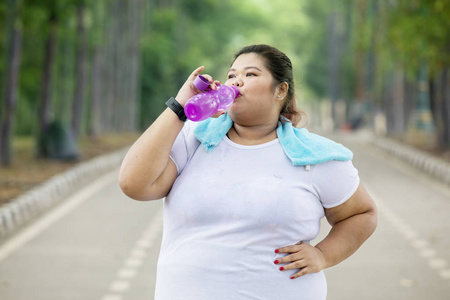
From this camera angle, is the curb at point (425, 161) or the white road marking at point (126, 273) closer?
the white road marking at point (126, 273)

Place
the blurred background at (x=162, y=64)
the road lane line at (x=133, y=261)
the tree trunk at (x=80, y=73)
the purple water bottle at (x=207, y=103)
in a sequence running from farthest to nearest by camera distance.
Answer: the tree trunk at (x=80, y=73), the blurred background at (x=162, y=64), the road lane line at (x=133, y=261), the purple water bottle at (x=207, y=103)

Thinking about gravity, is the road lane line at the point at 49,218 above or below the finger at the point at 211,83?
below

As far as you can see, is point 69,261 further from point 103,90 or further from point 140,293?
point 103,90

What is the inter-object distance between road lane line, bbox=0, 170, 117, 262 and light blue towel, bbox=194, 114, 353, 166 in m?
7.90

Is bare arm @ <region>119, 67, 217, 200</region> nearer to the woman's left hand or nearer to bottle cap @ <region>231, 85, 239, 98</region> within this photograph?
bottle cap @ <region>231, 85, 239, 98</region>

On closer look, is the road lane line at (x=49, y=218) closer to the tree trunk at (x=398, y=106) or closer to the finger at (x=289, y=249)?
the finger at (x=289, y=249)

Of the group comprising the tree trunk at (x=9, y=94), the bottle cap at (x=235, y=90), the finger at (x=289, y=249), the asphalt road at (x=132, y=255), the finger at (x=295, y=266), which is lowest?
the tree trunk at (x=9, y=94)

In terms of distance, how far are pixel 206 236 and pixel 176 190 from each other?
19 cm

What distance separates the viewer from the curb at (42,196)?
13.4 meters

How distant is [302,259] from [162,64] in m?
45.9

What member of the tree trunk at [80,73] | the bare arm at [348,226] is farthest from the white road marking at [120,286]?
the tree trunk at [80,73]

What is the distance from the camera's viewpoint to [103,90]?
145 feet

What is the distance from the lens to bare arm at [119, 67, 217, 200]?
3135 millimetres

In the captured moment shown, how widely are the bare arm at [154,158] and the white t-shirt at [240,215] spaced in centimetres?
7
